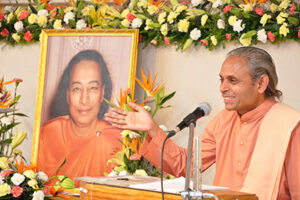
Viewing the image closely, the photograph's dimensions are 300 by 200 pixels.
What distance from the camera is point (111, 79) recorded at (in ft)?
16.6

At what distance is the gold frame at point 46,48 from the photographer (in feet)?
16.3

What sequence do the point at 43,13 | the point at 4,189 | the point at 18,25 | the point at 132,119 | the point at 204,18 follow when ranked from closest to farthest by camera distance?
the point at 132,119 < the point at 4,189 < the point at 204,18 < the point at 43,13 < the point at 18,25

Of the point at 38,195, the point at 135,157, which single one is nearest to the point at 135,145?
the point at 135,157

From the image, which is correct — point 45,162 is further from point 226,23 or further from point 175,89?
point 226,23

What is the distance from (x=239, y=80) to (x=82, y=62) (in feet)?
7.20

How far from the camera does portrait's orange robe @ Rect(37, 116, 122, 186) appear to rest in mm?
4949

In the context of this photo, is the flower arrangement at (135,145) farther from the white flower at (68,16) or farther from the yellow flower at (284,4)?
the yellow flower at (284,4)

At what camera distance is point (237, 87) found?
3.46 m

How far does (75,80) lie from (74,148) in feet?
2.23

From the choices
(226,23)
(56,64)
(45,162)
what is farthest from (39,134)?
(226,23)

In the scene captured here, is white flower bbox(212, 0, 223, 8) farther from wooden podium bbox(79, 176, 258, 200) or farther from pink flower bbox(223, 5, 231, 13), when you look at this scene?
wooden podium bbox(79, 176, 258, 200)

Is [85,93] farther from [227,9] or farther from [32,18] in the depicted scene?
[227,9]

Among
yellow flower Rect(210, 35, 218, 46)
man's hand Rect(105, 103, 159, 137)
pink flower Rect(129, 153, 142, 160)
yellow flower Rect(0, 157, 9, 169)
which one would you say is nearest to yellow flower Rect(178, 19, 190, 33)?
yellow flower Rect(210, 35, 218, 46)

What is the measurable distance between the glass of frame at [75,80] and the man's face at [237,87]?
5.23 feet
